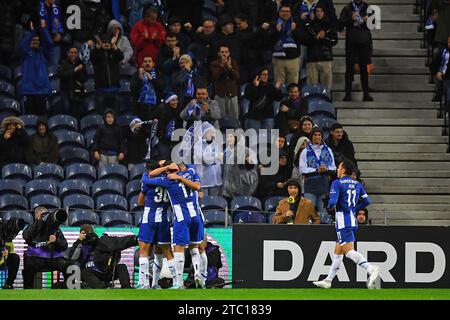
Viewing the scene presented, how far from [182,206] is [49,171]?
5.04 meters

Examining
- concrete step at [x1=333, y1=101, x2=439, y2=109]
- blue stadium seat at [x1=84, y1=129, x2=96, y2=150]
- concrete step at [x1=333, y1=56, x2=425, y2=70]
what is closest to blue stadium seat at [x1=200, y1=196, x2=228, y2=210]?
blue stadium seat at [x1=84, y1=129, x2=96, y2=150]

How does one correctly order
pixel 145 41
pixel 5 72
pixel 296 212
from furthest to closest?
pixel 5 72 → pixel 145 41 → pixel 296 212

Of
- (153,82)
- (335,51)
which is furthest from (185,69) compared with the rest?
(335,51)

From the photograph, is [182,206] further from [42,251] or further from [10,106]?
[10,106]

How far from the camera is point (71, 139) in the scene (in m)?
23.0

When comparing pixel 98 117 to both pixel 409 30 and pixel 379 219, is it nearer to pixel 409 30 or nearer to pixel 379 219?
pixel 379 219

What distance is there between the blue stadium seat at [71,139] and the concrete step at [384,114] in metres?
5.14

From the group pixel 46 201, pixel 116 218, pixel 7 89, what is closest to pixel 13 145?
pixel 46 201

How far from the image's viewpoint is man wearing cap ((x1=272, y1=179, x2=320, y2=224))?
19688 millimetres

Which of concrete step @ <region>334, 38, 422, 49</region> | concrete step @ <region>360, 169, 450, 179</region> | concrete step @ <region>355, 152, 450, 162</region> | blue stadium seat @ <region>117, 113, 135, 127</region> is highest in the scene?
concrete step @ <region>334, 38, 422, 49</region>

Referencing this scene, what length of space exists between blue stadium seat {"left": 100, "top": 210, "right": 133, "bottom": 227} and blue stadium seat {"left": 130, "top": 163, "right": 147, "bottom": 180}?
4.28 feet

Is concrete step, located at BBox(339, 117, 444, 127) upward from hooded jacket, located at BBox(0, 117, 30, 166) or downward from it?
upward

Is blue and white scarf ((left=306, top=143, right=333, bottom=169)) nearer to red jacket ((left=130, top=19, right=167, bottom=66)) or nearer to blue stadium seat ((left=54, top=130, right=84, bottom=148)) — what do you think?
red jacket ((left=130, top=19, right=167, bottom=66))

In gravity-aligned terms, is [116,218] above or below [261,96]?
below
